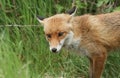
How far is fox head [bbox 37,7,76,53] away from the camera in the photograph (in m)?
5.41

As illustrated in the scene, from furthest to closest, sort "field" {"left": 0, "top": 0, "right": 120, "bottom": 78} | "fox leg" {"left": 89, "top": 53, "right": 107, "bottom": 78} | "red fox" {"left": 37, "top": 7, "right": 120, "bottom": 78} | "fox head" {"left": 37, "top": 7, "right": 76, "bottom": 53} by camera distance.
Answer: "field" {"left": 0, "top": 0, "right": 120, "bottom": 78}
"fox leg" {"left": 89, "top": 53, "right": 107, "bottom": 78}
"red fox" {"left": 37, "top": 7, "right": 120, "bottom": 78}
"fox head" {"left": 37, "top": 7, "right": 76, "bottom": 53}

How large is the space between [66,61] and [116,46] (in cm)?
103

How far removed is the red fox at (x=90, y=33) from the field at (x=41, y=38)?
0.36 m

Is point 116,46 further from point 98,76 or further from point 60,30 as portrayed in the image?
point 60,30

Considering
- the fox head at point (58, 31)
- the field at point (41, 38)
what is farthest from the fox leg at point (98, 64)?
the fox head at point (58, 31)

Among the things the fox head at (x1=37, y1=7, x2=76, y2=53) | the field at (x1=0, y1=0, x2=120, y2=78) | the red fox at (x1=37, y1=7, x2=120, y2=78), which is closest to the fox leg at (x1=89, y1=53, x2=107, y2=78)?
the red fox at (x1=37, y1=7, x2=120, y2=78)

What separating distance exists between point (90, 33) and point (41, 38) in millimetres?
1118

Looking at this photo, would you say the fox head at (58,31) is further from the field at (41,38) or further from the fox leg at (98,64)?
the field at (41,38)

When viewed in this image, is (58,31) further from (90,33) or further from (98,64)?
(98,64)

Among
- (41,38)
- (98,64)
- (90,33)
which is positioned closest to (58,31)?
(90,33)

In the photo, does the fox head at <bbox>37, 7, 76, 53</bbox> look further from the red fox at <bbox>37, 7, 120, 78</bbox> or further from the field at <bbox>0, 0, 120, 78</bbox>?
the field at <bbox>0, 0, 120, 78</bbox>

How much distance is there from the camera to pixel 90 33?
232 inches

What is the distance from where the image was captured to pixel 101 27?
5980 mm

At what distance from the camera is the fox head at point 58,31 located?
5.41m
